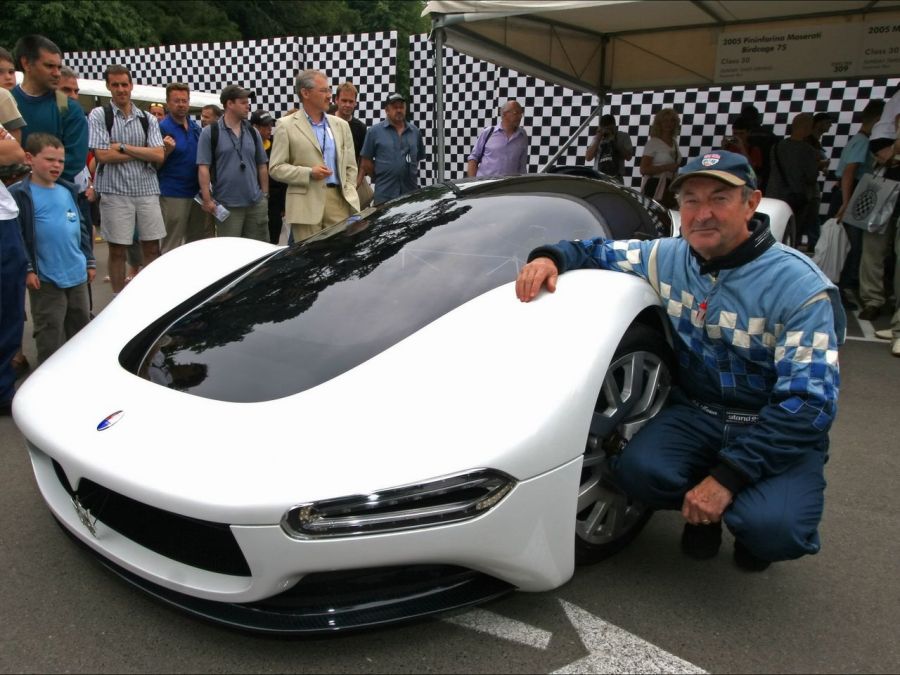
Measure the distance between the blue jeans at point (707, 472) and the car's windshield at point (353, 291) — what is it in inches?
26.3

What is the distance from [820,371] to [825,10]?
189 inches

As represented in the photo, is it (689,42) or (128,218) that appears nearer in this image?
(128,218)

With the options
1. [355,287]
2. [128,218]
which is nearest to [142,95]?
[128,218]

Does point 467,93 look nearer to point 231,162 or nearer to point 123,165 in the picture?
point 231,162

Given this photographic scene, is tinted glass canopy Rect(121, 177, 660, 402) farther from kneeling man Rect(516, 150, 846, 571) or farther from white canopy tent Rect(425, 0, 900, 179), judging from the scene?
white canopy tent Rect(425, 0, 900, 179)

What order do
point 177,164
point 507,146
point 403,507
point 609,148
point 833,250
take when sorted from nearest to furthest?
point 403,507, point 177,164, point 833,250, point 507,146, point 609,148

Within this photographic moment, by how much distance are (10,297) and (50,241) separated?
356mm

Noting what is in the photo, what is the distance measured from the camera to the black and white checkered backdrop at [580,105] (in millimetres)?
7059

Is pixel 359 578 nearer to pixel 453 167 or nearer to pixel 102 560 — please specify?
pixel 102 560

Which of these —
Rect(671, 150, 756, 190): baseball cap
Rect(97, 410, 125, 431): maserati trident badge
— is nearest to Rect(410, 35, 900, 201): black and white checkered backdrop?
Rect(671, 150, 756, 190): baseball cap

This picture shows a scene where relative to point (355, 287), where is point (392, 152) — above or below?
above

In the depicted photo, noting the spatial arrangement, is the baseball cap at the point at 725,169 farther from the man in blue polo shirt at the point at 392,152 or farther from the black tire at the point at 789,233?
the man in blue polo shirt at the point at 392,152

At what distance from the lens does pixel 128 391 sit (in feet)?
6.05

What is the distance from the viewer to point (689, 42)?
6.31 m
